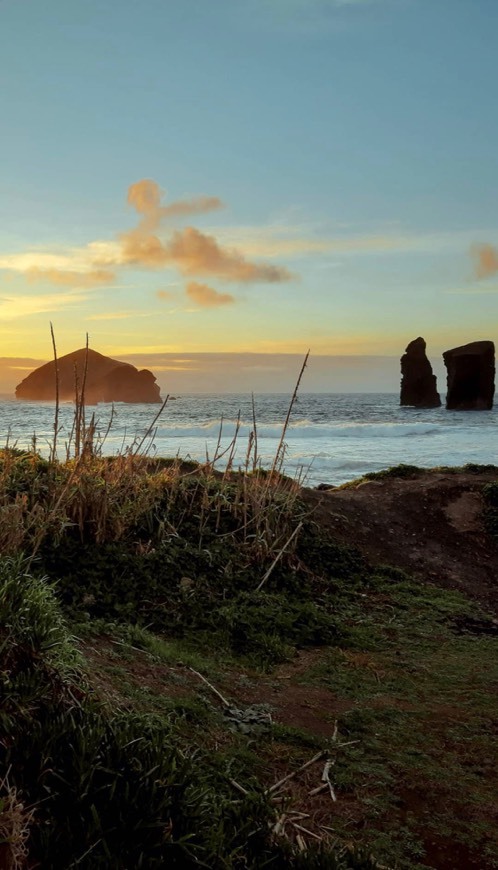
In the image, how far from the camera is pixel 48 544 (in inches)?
242

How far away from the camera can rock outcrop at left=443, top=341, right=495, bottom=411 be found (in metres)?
76.1

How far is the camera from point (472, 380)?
76625 mm

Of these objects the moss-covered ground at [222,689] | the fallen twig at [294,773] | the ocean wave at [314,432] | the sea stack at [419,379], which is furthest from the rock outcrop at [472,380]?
the fallen twig at [294,773]

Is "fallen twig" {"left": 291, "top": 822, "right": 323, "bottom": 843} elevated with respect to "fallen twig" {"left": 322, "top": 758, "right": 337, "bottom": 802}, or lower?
elevated

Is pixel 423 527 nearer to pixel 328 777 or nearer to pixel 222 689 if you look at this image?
pixel 222 689

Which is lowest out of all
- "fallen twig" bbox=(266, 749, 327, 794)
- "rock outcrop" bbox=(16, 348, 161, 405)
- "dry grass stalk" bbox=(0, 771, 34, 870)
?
"fallen twig" bbox=(266, 749, 327, 794)

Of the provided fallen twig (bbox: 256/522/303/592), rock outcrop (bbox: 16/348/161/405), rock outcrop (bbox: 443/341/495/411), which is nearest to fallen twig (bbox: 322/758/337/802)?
fallen twig (bbox: 256/522/303/592)

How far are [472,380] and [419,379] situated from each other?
24.6ft

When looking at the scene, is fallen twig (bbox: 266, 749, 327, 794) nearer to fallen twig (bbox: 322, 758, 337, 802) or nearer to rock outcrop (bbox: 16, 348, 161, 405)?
fallen twig (bbox: 322, 758, 337, 802)

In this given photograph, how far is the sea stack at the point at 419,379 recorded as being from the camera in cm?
8225

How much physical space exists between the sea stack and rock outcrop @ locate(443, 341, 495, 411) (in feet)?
16.6

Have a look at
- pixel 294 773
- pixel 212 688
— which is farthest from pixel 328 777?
pixel 212 688

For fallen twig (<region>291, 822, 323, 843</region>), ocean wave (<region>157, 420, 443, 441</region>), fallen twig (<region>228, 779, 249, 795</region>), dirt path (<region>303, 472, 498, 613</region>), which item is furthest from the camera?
ocean wave (<region>157, 420, 443, 441</region>)

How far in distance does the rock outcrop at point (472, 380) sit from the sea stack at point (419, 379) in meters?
5.05
